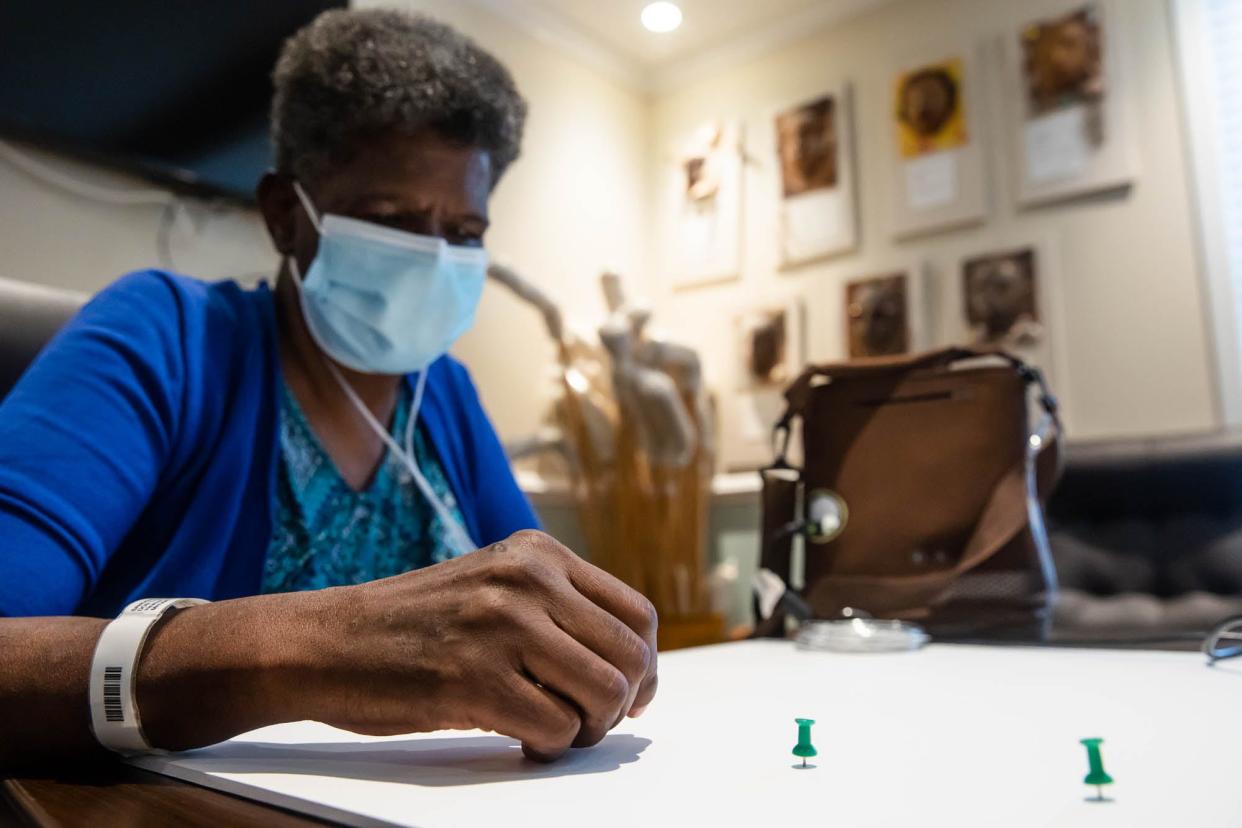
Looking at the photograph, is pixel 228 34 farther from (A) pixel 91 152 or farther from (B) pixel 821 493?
(B) pixel 821 493

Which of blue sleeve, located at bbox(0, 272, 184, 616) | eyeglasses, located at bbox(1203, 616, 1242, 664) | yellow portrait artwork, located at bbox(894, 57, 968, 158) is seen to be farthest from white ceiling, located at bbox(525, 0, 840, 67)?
eyeglasses, located at bbox(1203, 616, 1242, 664)

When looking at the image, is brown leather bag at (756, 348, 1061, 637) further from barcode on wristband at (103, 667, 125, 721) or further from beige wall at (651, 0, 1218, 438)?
beige wall at (651, 0, 1218, 438)

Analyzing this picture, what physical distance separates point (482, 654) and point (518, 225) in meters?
2.02

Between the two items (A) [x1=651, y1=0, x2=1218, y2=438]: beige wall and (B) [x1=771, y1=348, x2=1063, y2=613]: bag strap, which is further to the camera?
(A) [x1=651, y1=0, x2=1218, y2=438]: beige wall

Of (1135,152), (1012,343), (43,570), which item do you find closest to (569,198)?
(1012,343)

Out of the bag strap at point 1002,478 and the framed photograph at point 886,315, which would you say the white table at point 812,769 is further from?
the framed photograph at point 886,315

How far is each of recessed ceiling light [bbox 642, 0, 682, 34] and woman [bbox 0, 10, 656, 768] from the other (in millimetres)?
1649

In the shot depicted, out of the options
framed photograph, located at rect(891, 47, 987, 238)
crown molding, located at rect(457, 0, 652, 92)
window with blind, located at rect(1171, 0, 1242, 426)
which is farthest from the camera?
crown molding, located at rect(457, 0, 652, 92)

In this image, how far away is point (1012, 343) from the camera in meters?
2.04

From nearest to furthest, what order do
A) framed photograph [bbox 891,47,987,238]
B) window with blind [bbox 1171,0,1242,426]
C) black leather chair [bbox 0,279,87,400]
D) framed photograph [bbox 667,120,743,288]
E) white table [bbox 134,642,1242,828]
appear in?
white table [bbox 134,642,1242,828] < black leather chair [bbox 0,279,87,400] < window with blind [bbox 1171,0,1242,426] < framed photograph [bbox 891,47,987,238] < framed photograph [bbox 667,120,743,288]

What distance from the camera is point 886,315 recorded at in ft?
7.29

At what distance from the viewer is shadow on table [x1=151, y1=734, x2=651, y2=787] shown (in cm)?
34

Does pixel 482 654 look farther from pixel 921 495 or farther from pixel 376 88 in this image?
pixel 921 495

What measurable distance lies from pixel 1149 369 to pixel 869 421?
47.0 inches
